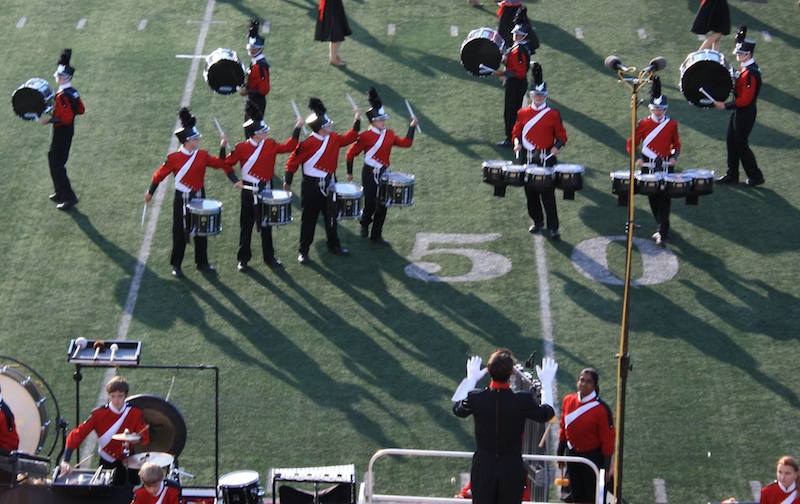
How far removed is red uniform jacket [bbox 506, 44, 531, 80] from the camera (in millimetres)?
17391

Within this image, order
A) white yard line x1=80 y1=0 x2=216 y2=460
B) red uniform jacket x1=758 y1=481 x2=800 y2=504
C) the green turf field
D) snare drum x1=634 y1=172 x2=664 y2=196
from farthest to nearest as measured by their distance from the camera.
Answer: snare drum x1=634 y1=172 x2=664 y2=196
white yard line x1=80 y1=0 x2=216 y2=460
the green turf field
red uniform jacket x1=758 y1=481 x2=800 y2=504

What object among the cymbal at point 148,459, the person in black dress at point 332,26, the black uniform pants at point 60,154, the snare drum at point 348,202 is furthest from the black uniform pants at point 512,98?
the cymbal at point 148,459

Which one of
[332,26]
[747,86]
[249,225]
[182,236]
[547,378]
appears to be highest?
[332,26]

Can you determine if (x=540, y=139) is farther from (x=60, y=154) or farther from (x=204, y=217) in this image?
(x=60, y=154)

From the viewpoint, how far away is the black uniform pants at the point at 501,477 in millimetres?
9531

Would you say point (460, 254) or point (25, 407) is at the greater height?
point (460, 254)

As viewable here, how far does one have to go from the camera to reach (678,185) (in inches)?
584

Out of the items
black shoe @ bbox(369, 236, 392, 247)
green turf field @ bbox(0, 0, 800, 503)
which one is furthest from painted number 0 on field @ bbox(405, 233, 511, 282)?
black shoe @ bbox(369, 236, 392, 247)

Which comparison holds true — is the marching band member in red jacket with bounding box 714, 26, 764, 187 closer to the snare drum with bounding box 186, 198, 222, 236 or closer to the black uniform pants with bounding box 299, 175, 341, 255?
the black uniform pants with bounding box 299, 175, 341, 255

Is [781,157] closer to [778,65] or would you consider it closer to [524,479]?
[778,65]

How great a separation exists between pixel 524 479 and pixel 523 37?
28.7 feet

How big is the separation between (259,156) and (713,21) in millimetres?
6997

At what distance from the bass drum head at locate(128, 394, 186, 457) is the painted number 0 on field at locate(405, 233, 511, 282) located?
4.36m

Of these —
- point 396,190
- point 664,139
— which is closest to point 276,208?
point 396,190
